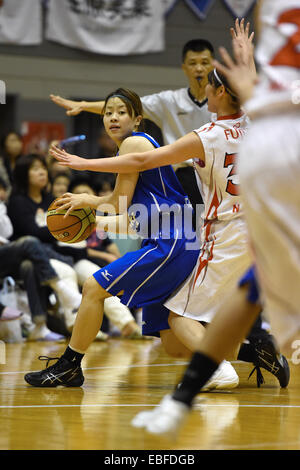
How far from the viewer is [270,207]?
7.91 feet

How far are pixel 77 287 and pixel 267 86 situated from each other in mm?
5317

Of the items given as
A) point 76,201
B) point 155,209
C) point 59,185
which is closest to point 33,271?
point 59,185

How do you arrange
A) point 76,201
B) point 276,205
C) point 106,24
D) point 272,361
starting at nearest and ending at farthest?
point 276,205 < point 76,201 < point 272,361 < point 106,24

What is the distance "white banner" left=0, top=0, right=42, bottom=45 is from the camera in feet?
37.3

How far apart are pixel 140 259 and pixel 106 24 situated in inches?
334

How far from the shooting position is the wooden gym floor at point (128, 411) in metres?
2.93

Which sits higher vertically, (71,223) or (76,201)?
(76,201)

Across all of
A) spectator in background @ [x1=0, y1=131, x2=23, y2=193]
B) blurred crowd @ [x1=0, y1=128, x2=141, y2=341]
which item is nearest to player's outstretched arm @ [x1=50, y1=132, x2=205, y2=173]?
blurred crowd @ [x1=0, y1=128, x2=141, y2=341]

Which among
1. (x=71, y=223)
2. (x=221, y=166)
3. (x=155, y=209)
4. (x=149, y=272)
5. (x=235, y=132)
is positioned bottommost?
(x=149, y=272)

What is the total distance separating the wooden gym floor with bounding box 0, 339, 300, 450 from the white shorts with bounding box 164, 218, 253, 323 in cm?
48

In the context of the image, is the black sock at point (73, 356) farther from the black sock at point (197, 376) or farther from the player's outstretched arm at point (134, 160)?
the black sock at point (197, 376)

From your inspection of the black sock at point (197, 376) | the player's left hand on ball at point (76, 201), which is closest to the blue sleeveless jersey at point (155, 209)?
the player's left hand on ball at point (76, 201)

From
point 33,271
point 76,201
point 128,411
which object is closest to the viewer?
point 128,411

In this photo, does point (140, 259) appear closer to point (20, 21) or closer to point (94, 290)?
point (94, 290)
